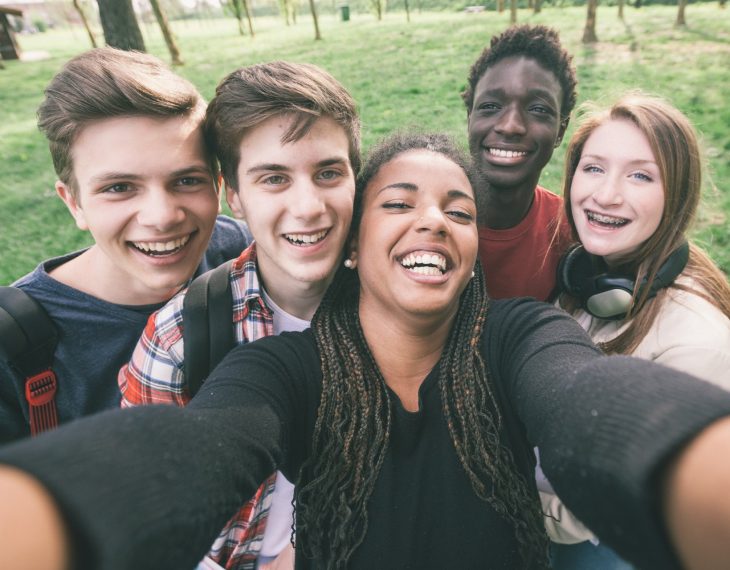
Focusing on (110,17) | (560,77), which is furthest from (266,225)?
(110,17)

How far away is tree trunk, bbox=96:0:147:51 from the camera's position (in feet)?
Result: 19.7

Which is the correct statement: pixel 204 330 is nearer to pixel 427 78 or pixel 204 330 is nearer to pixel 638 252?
pixel 638 252

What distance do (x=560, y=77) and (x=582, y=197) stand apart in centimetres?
102

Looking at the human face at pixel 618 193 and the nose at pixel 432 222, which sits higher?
the nose at pixel 432 222

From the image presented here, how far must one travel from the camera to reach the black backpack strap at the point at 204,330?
71.2 inches

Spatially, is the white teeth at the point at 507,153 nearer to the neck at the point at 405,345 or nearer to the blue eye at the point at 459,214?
the blue eye at the point at 459,214

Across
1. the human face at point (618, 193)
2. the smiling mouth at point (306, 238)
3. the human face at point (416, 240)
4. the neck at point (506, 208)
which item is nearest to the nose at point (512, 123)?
the neck at point (506, 208)

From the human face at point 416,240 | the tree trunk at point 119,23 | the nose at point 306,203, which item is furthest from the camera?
the tree trunk at point 119,23

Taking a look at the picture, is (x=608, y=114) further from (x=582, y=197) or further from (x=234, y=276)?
(x=234, y=276)

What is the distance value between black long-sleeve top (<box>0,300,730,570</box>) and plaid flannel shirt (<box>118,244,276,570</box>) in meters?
0.34

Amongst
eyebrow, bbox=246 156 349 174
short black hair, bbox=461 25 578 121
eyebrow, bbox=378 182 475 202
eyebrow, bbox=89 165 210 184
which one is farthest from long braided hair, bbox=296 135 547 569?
short black hair, bbox=461 25 578 121

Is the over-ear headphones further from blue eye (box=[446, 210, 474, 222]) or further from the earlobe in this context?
the earlobe

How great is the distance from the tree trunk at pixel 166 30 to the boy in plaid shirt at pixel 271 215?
1470 cm

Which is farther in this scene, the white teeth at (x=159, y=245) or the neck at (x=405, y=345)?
the white teeth at (x=159, y=245)
